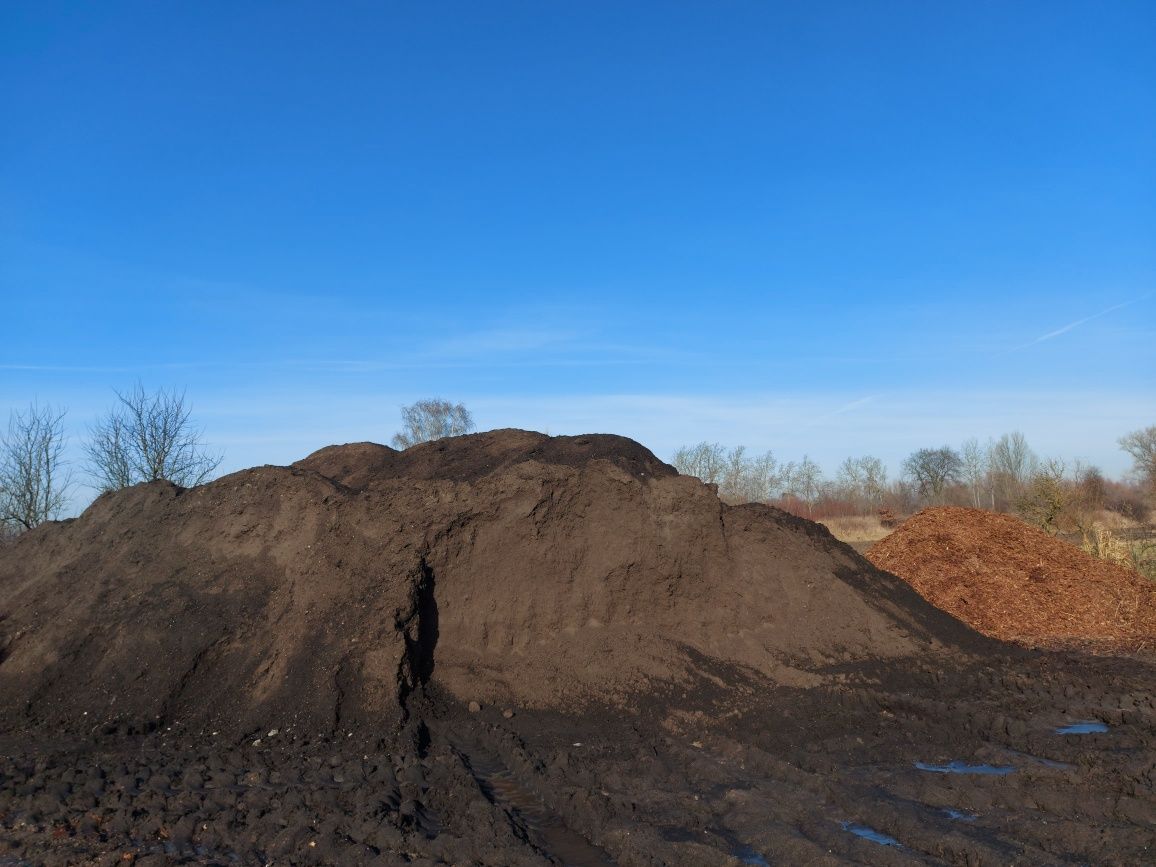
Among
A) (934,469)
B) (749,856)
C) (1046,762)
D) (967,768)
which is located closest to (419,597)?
(749,856)

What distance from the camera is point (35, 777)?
6926mm

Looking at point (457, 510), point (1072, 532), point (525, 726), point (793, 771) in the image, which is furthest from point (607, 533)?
point (1072, 532)

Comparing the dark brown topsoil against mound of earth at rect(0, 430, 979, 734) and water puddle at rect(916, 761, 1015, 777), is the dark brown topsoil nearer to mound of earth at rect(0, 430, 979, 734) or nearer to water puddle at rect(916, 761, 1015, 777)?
mound of earth at rect(0, 430, 979, 734)

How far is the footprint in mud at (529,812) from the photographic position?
5617mm

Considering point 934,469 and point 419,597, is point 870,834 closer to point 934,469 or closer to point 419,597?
point 419,597

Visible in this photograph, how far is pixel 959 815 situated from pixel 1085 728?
11.7ft

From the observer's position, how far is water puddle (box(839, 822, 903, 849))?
560 cm

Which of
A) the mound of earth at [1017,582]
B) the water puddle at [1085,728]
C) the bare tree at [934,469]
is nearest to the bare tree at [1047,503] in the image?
the mound of earth at [1017,582]

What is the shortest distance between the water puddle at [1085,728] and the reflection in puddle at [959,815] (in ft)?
9.91

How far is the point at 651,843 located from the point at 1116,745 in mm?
5046

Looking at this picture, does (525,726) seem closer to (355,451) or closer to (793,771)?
(793,771)

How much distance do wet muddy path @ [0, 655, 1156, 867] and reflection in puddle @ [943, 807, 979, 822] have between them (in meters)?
0.02

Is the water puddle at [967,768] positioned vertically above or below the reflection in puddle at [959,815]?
below

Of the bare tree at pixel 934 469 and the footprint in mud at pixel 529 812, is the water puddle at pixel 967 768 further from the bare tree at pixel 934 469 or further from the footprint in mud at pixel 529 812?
the bare tree at pixel 934 469
